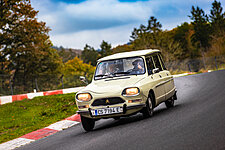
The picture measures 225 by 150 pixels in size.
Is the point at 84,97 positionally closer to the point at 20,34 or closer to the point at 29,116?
the point at 29,116

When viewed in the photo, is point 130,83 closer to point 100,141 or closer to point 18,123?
point 100,141

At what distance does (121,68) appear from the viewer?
9883mm

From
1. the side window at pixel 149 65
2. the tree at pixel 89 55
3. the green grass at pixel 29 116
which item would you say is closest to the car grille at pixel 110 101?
the side window at pixel 149 65

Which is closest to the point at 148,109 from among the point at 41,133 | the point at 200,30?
the point at 41,133

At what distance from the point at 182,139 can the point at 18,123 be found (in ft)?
30.4

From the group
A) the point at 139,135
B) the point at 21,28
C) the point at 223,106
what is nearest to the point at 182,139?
the point at 139,135

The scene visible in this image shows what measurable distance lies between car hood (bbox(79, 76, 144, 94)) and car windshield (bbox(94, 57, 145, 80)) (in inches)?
13.8

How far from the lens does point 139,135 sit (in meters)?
6.87

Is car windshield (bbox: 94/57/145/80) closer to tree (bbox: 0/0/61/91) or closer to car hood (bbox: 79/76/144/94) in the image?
car hood (bbox: 79/76/144/94)

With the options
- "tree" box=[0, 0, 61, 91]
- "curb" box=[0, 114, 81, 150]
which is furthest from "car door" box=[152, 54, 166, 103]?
"tree" box=[0, 0, 61, 91]

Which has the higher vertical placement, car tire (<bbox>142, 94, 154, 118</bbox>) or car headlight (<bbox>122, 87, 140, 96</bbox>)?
car headlight (<bbox>122, 87, 140, 96</bbox>)

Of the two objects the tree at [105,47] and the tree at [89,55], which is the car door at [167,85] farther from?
the tree at [89,55]

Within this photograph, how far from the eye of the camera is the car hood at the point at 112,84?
863 centimetres

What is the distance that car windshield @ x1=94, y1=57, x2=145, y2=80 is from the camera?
9.79 meters
